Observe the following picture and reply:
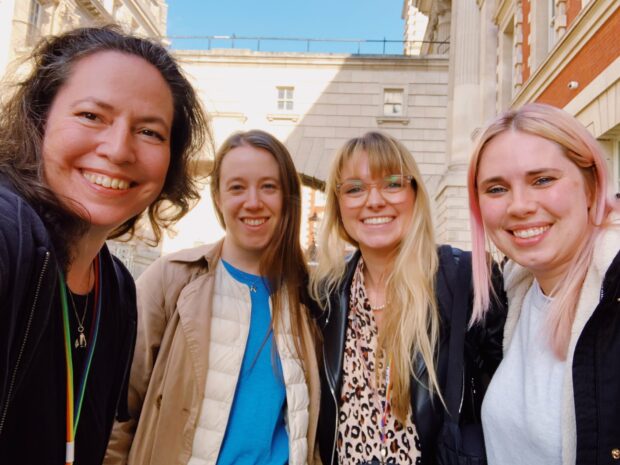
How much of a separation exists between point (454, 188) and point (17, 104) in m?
15.1

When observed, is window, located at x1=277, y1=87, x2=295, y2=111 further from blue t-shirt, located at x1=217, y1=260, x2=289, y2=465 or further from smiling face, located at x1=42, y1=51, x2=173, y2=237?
smiling face, located at x1=42, y1=51, x2=173, y2=237

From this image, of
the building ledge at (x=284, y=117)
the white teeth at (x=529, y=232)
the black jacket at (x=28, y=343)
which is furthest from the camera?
the building ledge at (x=284, y=117)

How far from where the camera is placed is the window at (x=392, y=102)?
19984 mm

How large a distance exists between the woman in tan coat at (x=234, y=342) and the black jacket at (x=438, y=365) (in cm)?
9

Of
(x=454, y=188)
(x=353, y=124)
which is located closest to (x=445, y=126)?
(x=353, y=124)

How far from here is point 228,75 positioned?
20.6 m

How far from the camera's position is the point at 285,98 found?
811 inches

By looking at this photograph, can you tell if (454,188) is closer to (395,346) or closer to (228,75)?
(228,75)

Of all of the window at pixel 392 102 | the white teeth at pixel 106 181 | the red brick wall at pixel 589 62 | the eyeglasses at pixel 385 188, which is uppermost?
the window at pixel 392 102

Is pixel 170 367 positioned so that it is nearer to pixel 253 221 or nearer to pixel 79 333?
pixel 79 333

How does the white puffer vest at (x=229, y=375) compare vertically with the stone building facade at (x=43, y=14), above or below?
below

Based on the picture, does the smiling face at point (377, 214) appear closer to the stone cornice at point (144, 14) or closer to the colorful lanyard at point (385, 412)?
the colorful lanyard at point (385, 412)

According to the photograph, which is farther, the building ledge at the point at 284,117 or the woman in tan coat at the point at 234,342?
the building ledge at the point at 284,117

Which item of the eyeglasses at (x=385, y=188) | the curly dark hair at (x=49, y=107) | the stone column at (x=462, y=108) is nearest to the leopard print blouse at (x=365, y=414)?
the eyeglasses at (x=385, y=188)
